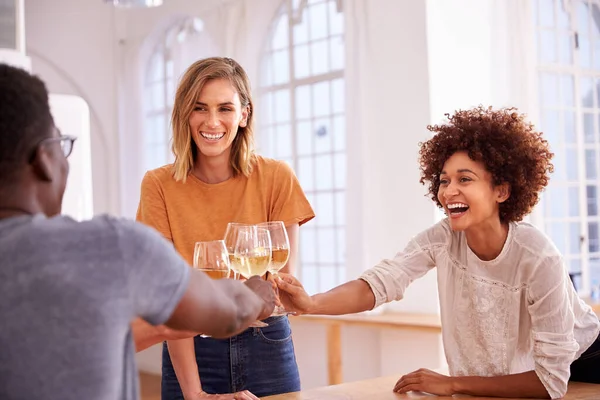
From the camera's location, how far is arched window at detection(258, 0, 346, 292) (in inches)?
256

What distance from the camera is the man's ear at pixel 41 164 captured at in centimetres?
119

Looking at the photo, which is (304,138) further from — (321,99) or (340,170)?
(340,170)

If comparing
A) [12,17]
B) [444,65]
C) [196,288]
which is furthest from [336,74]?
[196,288]

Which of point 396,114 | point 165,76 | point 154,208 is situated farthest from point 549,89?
point 154,208

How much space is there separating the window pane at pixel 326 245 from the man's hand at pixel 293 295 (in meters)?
4.16

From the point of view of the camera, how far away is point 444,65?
17.7 ft

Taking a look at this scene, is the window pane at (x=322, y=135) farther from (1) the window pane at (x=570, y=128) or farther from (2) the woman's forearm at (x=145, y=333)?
(2) the woman's forearm at (x=145, y=333)

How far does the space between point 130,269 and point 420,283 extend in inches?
172

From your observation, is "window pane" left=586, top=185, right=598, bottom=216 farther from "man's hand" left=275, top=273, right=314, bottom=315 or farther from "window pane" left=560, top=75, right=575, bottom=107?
"man's hand" left=275, top=273, right=314, bottom=315

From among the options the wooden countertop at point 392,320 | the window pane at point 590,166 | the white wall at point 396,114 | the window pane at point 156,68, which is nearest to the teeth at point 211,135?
the wooden countertop at point 392,320

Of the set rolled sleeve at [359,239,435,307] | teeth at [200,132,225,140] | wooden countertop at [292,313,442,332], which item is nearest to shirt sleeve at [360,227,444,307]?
rolled sleeve at [359,239,435,307]

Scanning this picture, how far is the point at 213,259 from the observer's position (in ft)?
6.15

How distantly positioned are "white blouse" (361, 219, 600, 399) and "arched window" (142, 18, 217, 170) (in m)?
5.00

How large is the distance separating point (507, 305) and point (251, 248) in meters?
0.82
